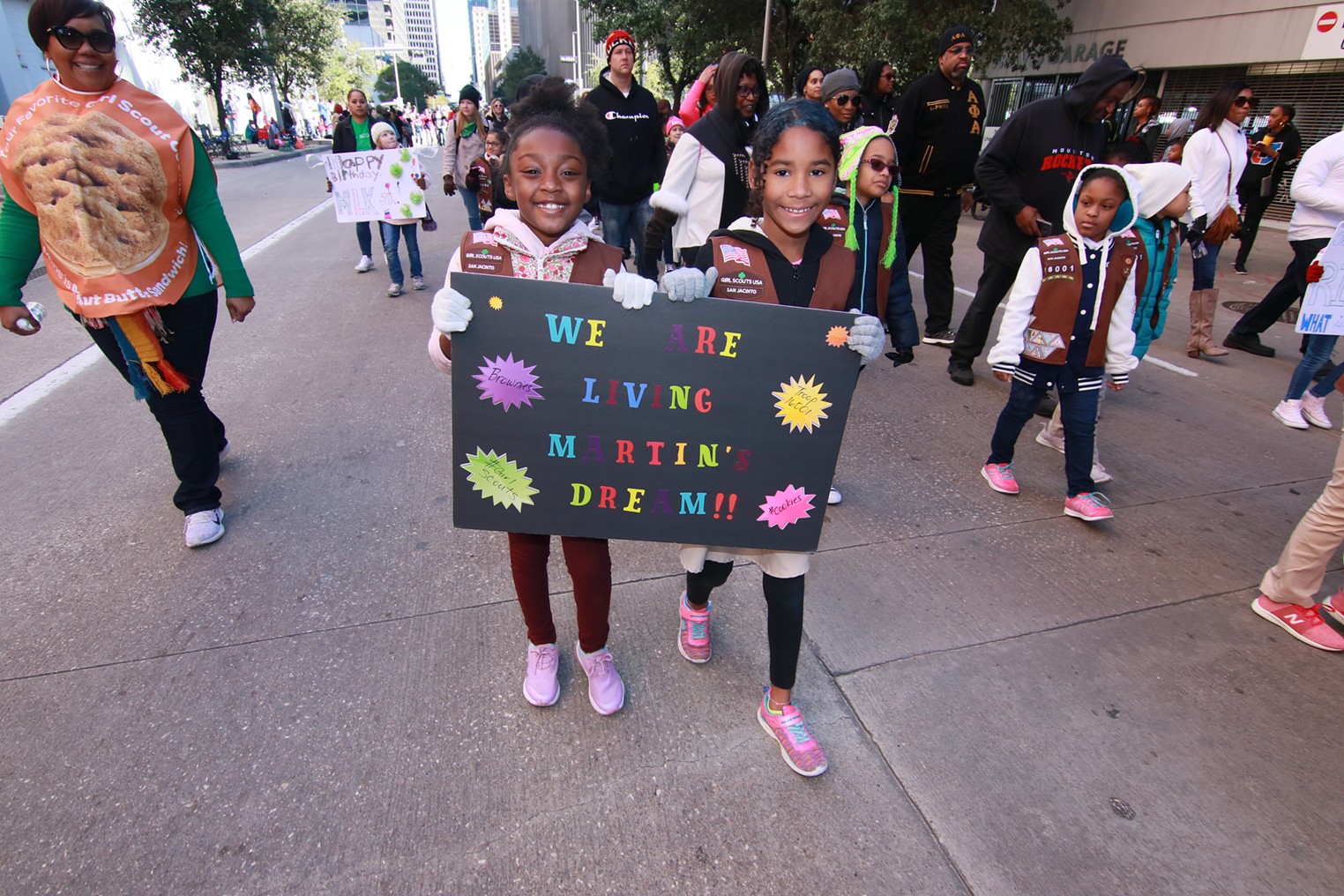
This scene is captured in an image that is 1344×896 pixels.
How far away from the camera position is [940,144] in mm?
5309

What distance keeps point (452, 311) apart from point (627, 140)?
473 centimetres

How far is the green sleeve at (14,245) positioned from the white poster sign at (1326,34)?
1749cm

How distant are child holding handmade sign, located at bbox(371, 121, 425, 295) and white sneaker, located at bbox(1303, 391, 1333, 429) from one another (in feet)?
23.9

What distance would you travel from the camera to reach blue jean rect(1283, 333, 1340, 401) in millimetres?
4449

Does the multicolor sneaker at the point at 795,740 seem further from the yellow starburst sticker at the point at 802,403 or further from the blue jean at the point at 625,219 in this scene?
the blue jean at the point at 625,219

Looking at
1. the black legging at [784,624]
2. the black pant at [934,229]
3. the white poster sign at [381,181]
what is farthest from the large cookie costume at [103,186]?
the black pant at [934,229]

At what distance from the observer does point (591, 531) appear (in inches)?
75.5

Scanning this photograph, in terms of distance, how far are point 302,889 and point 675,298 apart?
170 cm

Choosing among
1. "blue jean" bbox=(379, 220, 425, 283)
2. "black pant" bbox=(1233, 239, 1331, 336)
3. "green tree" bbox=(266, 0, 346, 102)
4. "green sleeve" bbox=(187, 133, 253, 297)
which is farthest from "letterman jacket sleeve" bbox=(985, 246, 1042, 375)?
"green tree" bbox=(266, 0, 346, 102)

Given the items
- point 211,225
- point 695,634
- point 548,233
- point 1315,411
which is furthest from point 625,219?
point 1315,411

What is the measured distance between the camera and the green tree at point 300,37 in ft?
112

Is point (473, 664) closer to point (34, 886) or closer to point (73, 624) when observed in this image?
point (34, 886)

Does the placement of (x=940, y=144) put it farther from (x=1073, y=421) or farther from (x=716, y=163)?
(x=1073, y=421)

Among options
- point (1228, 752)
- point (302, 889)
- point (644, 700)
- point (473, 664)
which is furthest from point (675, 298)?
point (1228, 752)
